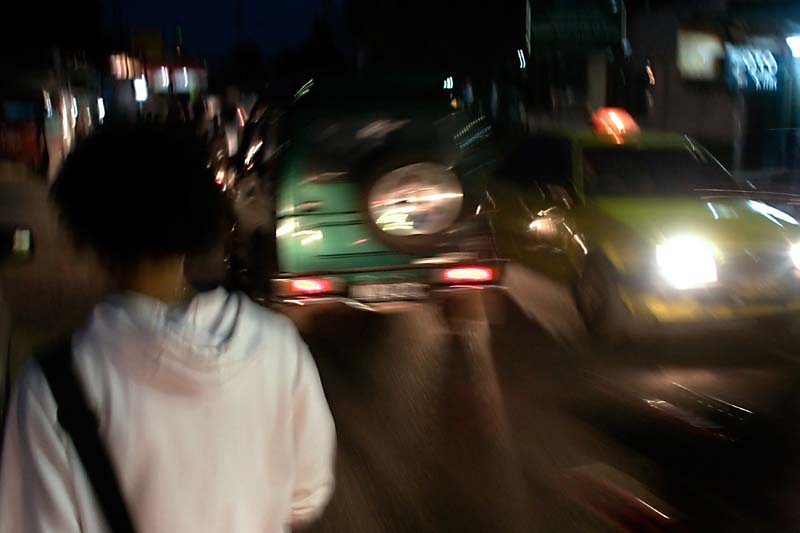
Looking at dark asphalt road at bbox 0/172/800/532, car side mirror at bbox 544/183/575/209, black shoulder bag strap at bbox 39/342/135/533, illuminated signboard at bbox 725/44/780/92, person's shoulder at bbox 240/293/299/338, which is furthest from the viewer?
illuminated signboard at bbox 725/44/780/92

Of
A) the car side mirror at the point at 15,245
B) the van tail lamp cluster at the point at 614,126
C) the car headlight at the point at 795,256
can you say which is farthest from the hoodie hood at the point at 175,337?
the van tail lamp cluster at the point at 614,126

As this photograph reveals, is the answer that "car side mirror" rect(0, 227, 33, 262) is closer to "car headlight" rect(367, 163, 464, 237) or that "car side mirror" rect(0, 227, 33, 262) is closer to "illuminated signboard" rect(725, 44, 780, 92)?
"car headlight" rect(367, 163, 464, 237)

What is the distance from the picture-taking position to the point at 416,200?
7520 mm

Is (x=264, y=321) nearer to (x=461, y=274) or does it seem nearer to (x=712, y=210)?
(x=461, y=274)

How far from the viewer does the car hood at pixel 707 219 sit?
764 cm

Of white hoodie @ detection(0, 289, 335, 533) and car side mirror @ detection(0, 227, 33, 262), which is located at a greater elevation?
car side mirror @ detection(0, 227, 33, 262)

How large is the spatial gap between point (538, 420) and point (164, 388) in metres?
4.61

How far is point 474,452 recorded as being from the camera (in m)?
5.58

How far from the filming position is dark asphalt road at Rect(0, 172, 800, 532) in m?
4.80

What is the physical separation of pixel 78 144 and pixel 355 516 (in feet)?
9.90

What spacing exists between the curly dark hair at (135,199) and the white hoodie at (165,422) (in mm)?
125

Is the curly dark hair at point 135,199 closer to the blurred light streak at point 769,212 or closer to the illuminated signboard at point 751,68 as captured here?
the blurred light streak at point 769,212

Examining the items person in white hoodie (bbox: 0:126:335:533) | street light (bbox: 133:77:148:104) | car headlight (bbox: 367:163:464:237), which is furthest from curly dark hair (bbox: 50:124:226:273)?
street light (bbox: 133:77:148:104)

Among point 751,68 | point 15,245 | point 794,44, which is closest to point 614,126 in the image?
point 15,245
